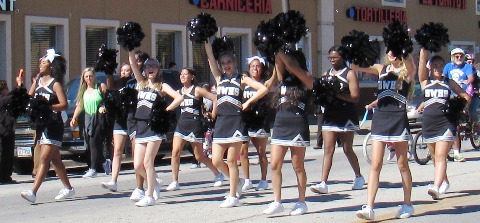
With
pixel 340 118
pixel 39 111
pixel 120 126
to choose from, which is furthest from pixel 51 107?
pixel 340 118

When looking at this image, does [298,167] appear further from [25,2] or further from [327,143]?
[25,2]

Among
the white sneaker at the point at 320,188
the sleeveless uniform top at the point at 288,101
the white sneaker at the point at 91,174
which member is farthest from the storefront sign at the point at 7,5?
the sleeveless uniform top at the point at 288,101

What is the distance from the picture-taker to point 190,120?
40.1ft

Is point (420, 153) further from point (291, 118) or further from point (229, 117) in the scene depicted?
point (291, 118)

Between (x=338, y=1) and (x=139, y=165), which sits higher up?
(x=338, y=1)

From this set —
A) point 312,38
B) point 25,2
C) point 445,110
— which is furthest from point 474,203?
point 312,38

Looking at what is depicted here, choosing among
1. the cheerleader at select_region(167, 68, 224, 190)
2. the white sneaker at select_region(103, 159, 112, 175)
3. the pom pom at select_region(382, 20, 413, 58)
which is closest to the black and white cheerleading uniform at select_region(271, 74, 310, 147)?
the pom pom at select_region(382, 20, 413, 58)

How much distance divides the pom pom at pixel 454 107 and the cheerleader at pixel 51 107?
4.56 metres

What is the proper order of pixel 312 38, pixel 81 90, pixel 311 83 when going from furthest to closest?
1. pixel 312 38
2. pixel 81 90
3. pixel 311 83

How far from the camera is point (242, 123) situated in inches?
406

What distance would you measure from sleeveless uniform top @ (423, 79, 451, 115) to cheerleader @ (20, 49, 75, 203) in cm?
437

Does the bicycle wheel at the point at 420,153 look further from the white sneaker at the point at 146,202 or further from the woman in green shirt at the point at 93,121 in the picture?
the white sneaker at the point at 146,202

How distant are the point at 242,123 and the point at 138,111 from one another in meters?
1.34

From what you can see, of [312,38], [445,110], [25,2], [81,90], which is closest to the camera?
[445,110]
